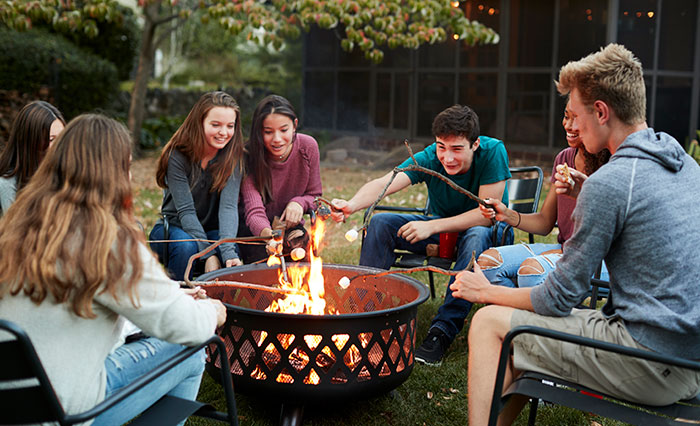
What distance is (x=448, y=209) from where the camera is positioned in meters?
4.08

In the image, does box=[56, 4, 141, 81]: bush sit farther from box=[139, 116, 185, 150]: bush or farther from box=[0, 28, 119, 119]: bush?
box=[139, 116, 185, 150]: bush

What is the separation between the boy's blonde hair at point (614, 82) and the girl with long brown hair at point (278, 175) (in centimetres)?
196

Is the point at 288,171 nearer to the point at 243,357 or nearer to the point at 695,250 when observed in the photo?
the point at 243,357

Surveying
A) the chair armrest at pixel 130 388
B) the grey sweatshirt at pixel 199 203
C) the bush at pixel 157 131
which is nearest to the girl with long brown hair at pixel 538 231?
the grey sweatshirt at pixel 199 203

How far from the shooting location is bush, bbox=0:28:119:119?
10711mm

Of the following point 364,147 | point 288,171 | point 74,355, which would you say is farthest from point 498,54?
point 74,355

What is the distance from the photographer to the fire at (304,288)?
307cm

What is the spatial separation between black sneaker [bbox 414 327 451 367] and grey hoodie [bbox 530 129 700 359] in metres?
1.61

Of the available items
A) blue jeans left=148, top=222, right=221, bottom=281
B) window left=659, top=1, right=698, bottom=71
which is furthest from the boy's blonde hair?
window left=659, top=1, right=698, bottom=71

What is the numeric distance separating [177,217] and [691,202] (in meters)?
2.82

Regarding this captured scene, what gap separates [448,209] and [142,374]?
243cm

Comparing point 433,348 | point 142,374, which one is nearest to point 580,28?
point 433,348

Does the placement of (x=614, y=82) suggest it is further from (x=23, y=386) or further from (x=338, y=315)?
(x=23, y=386)

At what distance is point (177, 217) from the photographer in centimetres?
391
